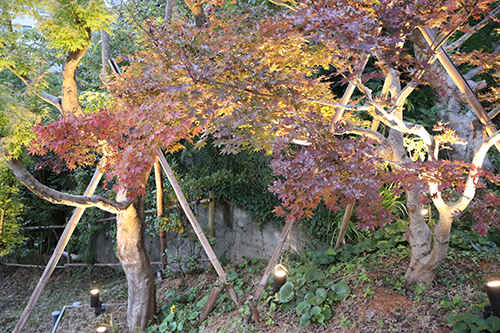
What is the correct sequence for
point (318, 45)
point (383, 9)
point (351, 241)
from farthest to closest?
point (351, 241)
point (318, 45)
point (383, 9)

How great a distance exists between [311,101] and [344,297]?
5.39 feet

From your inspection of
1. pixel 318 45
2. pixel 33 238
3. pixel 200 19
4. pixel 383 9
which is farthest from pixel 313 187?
pixel 33 238

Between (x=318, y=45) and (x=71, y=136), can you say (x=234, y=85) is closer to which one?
(x=318, y=45)

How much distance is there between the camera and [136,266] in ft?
12.4

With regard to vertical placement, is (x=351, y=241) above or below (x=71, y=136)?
below

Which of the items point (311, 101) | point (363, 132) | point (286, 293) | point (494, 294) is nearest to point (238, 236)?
point (286, 293)

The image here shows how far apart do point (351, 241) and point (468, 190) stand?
170cm

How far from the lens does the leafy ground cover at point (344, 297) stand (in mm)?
2582

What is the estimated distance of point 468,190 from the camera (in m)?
2.33

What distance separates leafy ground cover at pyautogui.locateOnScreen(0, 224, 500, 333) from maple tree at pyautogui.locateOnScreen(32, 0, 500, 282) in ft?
0.91

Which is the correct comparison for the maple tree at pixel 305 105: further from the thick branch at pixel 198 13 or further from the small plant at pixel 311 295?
the small plant at pixel 311 295

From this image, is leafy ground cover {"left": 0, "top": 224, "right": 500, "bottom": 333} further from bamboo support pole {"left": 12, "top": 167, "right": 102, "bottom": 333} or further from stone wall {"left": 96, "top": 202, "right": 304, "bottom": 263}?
bamboo support pole {"left": 12, "top": 167, "right": 102, "bottom": 333}

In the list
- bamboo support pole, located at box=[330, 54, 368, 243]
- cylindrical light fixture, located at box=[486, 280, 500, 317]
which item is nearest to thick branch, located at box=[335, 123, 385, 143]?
bamboo support pole, located at box=[330, 54, 368, 243]

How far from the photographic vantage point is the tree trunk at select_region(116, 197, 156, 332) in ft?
12.3
